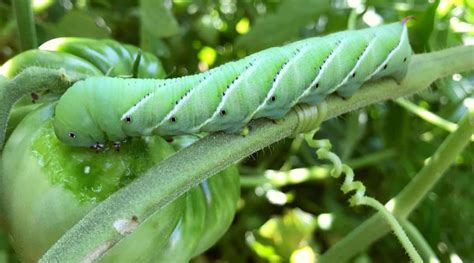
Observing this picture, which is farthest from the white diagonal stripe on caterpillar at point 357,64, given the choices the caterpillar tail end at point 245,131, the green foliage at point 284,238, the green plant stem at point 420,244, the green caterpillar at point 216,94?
the green foliage at point 284,238

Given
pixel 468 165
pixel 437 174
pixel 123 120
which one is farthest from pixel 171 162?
pixel 468 165

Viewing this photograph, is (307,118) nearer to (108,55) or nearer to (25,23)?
(108,55)

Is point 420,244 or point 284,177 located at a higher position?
point 420,244

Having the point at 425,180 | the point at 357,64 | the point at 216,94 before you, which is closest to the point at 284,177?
the point at 425,180

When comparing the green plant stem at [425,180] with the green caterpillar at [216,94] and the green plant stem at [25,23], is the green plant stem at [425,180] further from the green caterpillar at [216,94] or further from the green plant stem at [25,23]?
the green plant stem at [25,23]

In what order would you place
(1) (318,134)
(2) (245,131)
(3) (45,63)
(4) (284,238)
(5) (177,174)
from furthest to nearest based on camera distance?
(1) (318,134)
(4) (284,238)
(3) (45,63)
(2) (245,131)
(5) (177,174)

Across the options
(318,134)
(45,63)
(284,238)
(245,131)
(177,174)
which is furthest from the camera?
(318,134)
